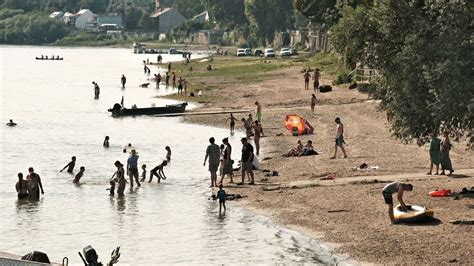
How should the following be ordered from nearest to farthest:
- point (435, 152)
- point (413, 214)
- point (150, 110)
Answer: point (413, 214), point (435, 152), point (150, 110)

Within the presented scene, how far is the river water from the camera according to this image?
26422mm

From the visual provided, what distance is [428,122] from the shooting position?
2758 centimetres

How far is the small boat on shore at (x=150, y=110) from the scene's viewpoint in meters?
65.0

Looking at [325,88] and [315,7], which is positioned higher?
[315,7]

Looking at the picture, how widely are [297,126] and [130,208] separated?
698 inches

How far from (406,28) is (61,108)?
53.8 metres

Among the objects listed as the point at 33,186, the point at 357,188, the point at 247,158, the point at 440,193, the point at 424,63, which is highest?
the point at 424,63

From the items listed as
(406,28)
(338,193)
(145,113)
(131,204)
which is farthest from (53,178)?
(145,113)

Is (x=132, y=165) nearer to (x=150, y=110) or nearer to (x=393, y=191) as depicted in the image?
(x=393, y=191)

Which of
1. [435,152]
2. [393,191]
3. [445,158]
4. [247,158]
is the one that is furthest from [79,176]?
[393,191]

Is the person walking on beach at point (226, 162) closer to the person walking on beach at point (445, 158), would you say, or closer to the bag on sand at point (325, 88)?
the person walking on beach at point (445, 158)

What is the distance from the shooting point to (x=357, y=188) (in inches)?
1257

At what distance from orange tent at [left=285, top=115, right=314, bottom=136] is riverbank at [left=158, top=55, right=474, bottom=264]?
1.41ft

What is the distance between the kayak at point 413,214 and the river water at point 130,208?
2194 mm
